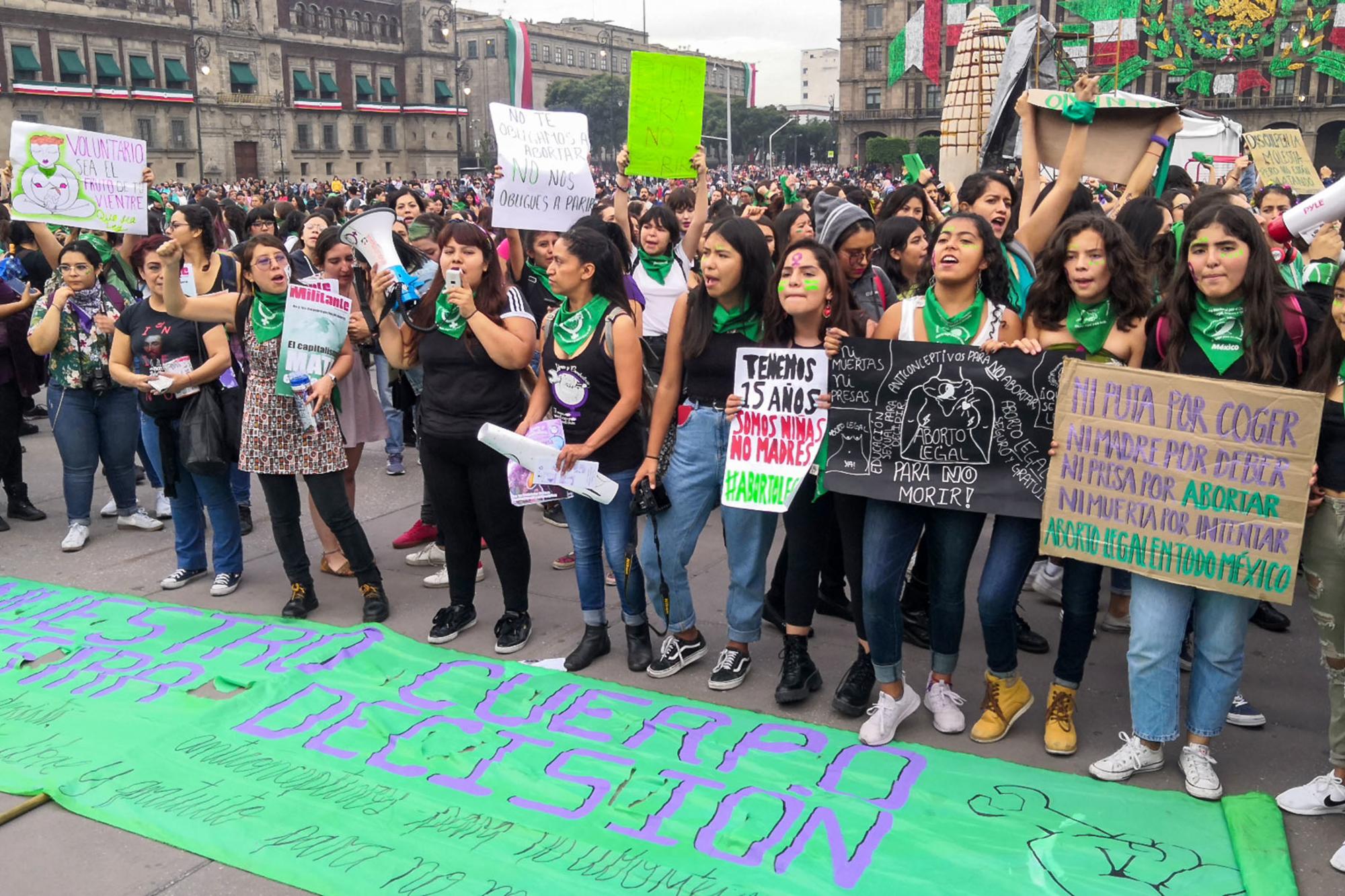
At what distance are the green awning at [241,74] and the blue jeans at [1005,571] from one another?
226ft

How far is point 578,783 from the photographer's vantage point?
3818 millimetres

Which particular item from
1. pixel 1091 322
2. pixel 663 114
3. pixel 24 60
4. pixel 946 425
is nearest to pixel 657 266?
pixel 663 114

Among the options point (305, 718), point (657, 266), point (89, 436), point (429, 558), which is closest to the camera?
point (305, 718)

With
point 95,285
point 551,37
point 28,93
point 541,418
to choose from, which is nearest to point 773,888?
point 541,418

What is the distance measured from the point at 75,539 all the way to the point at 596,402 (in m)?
4.09

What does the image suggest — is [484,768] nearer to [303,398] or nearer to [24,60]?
[303,398]

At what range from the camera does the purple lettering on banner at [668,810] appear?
3.47 metres

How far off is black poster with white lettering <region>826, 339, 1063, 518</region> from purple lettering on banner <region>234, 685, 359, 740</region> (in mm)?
2158

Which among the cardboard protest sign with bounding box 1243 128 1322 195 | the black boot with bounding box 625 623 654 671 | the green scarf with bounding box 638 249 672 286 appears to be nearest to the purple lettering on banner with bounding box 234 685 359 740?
the black boot with bounding box 625 623 654 671

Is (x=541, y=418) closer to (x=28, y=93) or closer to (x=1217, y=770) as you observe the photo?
(x=1217, y=770)

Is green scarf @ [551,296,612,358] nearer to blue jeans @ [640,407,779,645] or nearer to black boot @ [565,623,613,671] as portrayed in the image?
blue jeans @ [640,407,779,645]

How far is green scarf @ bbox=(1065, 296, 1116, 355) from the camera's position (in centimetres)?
392

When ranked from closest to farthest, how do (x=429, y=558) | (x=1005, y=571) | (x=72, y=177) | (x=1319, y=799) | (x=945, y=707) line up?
(x=1319, y=799)
(x=1005, y=571)
(x=945, y=707)
(x=429, y=558)
(x=72, y=177)

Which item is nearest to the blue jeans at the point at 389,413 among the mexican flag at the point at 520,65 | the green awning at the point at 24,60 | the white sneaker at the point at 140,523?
the white sneaker at the point at 140,523
